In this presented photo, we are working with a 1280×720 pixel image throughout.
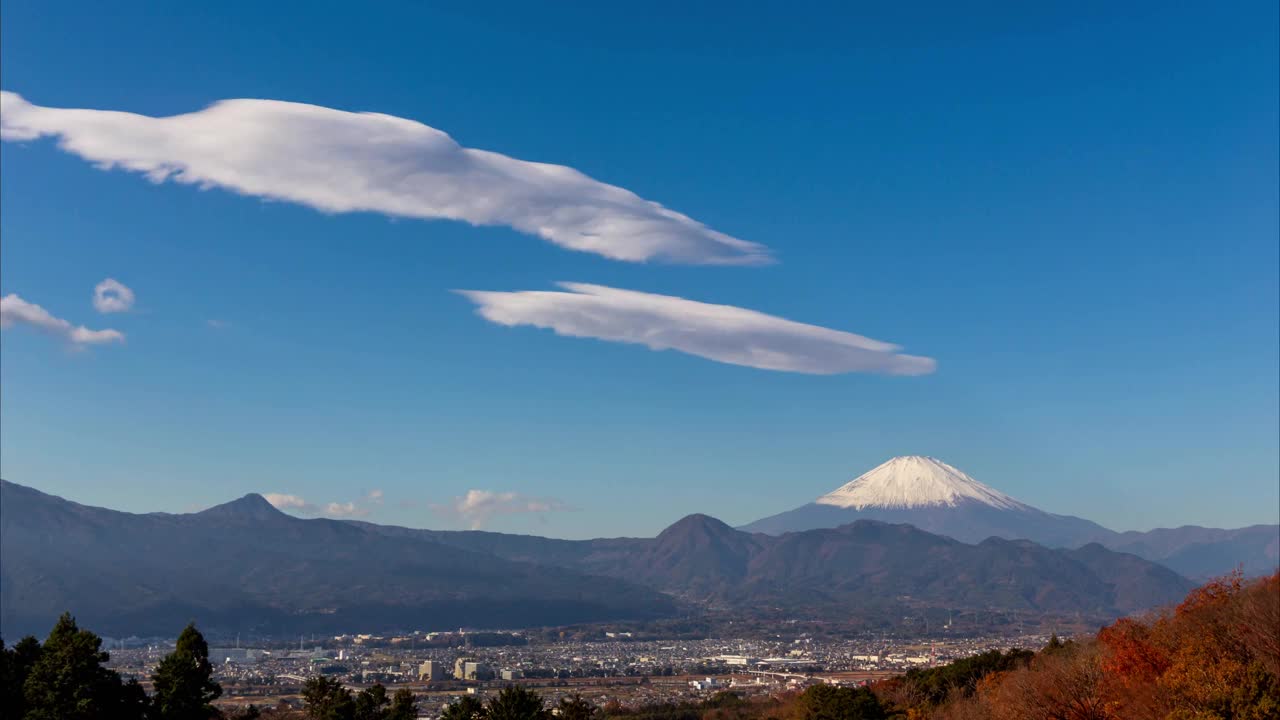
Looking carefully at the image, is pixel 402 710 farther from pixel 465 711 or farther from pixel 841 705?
pixel 841 705

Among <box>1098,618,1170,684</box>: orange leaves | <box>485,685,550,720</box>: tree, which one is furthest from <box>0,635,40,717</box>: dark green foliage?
<box>1098,618,1170,684</box>: orange leaves

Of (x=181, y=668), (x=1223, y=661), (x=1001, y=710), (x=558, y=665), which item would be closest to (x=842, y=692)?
(x=1001, y=710)

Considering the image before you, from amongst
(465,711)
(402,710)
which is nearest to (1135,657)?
(465,711)

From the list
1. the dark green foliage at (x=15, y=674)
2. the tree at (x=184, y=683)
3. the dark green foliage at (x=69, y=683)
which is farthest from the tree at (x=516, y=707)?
the dark green foliage at (x=15, y=674)

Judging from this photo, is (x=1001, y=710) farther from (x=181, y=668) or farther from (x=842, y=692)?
(x=181, y=668)

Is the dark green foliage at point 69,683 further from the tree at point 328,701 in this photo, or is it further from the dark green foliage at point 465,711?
the dark green foliage at point 465,711

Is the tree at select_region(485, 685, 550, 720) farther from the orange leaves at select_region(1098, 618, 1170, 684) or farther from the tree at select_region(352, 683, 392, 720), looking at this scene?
the orange leaves at select_region(1098, 618, 1170, 684)
